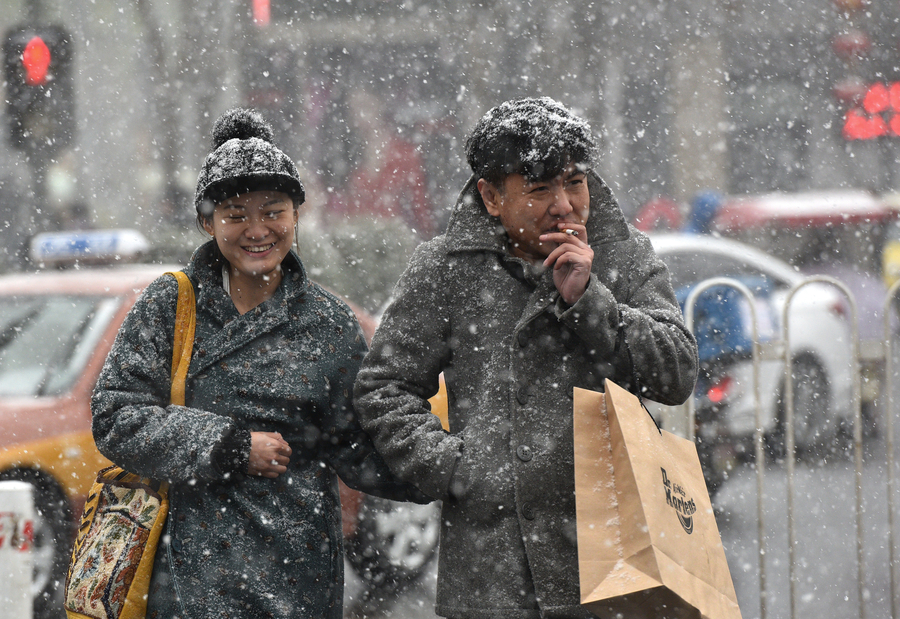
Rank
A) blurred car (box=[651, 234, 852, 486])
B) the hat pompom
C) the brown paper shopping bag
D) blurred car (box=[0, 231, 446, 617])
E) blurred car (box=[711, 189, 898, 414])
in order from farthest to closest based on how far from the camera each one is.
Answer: blurred car (box=[711, 189, 898, 414]) < blurred car (box=[651, 234, 852, 486]) < blurred car (box=[0, 231, 446, 617]) < the hat pompom < the brown paper shopping bag

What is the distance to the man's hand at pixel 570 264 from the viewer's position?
2.25m

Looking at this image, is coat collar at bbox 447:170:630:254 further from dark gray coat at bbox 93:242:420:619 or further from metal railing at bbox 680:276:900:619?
metal railing at bbox 680:276:900:619

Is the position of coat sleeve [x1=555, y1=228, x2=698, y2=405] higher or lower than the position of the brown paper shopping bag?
higher

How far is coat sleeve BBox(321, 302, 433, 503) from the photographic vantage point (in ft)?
8.39

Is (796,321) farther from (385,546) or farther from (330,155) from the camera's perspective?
(330,155)

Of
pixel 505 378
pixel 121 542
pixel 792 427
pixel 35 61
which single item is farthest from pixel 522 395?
pixel 35 61

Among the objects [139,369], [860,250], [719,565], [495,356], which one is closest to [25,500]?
[139,369]

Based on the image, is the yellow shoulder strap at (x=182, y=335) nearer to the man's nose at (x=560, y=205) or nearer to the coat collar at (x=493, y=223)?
the coat collar at (x=493, y=223)

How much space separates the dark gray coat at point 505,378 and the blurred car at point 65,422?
8.34 ft

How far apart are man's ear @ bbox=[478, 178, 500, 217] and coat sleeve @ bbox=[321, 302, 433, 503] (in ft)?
1.63

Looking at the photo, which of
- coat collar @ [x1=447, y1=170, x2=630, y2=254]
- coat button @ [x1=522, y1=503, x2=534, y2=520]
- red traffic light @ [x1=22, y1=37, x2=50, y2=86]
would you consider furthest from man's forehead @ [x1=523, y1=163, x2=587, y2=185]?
red traffic light @ [x1=22, y1=37, x2=50, y2=86]

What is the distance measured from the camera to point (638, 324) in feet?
7.50

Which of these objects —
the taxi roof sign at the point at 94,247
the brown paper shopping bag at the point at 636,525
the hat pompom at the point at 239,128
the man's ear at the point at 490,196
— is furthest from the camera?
the taxi roof sign at the point at 94,247

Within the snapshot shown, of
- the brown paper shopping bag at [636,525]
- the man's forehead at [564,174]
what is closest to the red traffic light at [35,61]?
the man's forehead at [564,174]
